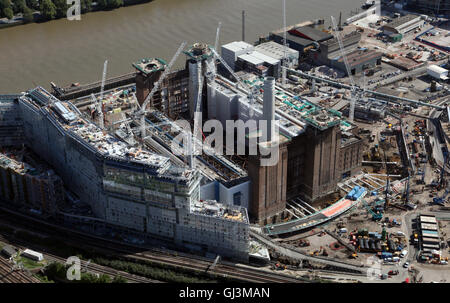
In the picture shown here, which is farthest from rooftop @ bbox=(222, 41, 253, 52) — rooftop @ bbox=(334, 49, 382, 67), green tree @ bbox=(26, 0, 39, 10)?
green tree @ bbox=(26, 0, 39, 10)

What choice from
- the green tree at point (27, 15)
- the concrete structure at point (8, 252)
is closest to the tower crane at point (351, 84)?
the concrete structure at point (8, 252)

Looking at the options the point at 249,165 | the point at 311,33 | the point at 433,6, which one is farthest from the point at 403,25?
the point at 249,165

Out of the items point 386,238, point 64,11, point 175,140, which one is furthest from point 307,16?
point 386,238

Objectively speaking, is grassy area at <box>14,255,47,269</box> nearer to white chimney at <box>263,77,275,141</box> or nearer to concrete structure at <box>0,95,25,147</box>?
concrete structure at <box>0,95,25,147</box>

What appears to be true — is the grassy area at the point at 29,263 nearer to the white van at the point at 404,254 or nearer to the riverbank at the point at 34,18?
the white van at the point at 404,254

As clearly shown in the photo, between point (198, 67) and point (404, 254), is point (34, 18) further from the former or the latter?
point (404, 254)

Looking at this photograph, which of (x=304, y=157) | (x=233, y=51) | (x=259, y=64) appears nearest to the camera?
(x=304, y=157)
